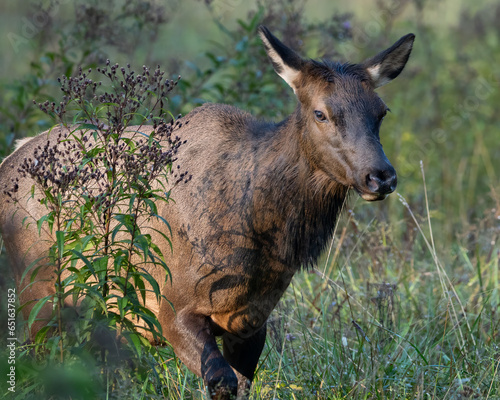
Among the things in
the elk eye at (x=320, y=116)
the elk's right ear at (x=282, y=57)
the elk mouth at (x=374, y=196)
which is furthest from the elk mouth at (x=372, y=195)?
the elk's right ear at (x=282, y=57)

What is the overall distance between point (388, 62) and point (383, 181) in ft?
4.22

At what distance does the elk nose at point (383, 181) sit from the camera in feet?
13.4

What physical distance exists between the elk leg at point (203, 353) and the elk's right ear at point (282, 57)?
1.72 m

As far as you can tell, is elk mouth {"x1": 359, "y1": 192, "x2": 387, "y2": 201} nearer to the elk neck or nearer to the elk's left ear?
the elk neck

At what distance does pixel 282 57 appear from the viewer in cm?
471

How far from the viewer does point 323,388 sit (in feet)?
15.3

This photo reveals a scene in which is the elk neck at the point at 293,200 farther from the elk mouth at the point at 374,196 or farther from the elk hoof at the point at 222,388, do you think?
the elk hoof at the point at 222,388

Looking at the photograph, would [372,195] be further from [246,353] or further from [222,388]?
[246,353]

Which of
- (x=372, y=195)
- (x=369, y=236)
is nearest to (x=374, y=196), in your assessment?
(x=372, y=195)

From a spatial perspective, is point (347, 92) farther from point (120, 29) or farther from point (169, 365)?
point (120, 29)

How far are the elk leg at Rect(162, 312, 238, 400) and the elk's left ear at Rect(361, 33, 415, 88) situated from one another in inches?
79.7

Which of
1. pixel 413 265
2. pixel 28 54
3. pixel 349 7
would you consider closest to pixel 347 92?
pixel 413 265

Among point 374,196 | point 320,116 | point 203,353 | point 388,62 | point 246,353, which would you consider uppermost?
point 388,62

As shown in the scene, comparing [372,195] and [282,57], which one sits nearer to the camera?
[372,195]
